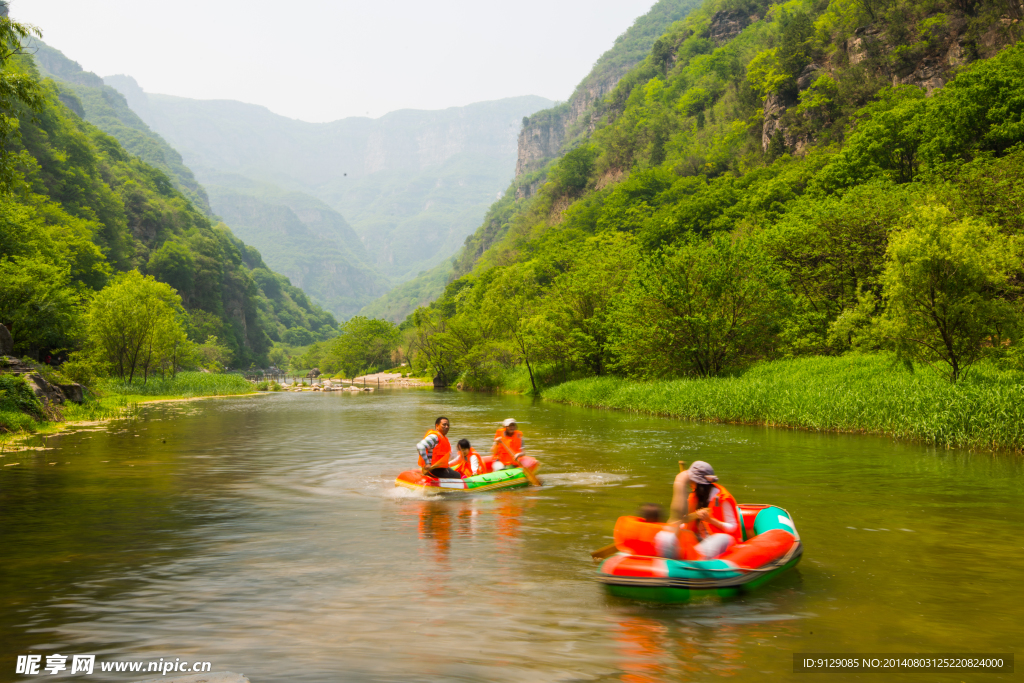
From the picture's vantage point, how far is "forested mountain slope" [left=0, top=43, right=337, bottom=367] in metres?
39.8

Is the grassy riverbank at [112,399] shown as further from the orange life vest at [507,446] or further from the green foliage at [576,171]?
the green foliage at [576,171]

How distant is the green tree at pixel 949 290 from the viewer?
21391 millimetres

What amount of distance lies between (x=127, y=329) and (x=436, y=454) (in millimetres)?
50461

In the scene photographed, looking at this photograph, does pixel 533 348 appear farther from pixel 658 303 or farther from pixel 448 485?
pixel 448 485

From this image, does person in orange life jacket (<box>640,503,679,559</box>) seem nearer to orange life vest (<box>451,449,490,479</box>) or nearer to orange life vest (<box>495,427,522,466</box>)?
orange life vest (<box>451,449,490,479</box>)

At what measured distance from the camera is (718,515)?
905 centimetres

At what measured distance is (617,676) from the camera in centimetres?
611

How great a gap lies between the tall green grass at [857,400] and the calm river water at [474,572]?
67.4 inches

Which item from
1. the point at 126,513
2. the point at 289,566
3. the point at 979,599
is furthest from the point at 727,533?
the point at 126,513

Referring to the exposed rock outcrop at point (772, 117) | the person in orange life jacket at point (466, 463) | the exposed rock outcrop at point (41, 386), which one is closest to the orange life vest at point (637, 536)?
the person in orange life jacket at point (466, 463)

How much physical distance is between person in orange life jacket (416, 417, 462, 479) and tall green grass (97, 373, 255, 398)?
41454 mm

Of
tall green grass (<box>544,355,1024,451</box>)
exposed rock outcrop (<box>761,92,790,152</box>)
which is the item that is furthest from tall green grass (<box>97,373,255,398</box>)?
exposed rock outcrop (<box>761,92,790,152</box>)

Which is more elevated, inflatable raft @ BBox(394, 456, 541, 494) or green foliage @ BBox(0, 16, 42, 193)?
green foliage @ BBox(0, 16, 42, 193)

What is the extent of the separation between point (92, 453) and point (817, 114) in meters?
79.6
